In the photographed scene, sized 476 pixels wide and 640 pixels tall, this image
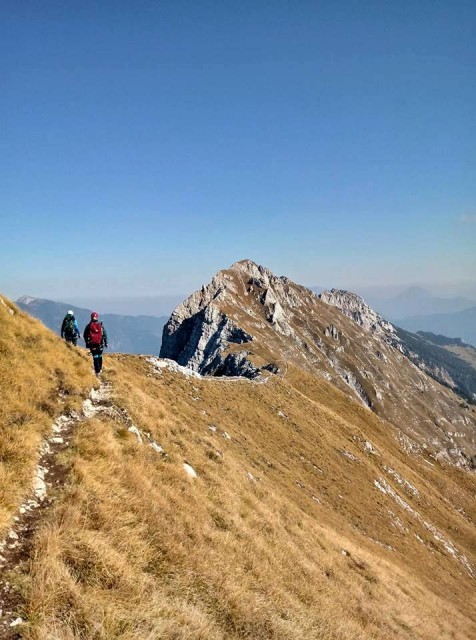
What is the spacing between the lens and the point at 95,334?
20.4m

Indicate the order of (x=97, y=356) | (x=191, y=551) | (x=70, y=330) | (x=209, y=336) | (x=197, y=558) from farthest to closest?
(x=209, y=336) → (x=70, y=330) → (x=97, y=356) → (x=191, y=551) → (x=197, y=558)

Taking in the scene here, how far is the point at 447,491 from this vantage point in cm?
7906

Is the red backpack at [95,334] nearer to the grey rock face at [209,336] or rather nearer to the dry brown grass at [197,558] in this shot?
the dry brown grass at [197,558]

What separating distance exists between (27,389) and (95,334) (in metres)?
7.30

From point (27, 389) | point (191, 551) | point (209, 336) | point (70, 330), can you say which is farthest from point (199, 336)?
point (191, 551)

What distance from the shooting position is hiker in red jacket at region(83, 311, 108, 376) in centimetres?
2002

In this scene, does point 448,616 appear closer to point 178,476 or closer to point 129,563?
point 178,476

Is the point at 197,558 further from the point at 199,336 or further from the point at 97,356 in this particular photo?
the point at 199,336

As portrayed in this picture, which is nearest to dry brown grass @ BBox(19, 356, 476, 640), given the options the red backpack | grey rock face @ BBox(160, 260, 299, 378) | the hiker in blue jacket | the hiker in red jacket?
the hiker in red jacket

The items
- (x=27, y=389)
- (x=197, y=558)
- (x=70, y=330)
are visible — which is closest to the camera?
(x=197, y=558)

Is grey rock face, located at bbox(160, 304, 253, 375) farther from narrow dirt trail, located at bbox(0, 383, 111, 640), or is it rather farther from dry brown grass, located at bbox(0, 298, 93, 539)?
narrow dirt trail, located at bbox(0, 383, 111, 640)

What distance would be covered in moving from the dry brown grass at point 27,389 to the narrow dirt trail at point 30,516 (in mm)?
281

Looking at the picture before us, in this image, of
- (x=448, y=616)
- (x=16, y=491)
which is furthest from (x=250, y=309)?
(x=16, y=491)

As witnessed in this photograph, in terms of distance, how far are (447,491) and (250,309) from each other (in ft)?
420
